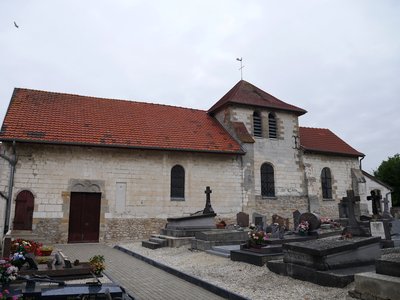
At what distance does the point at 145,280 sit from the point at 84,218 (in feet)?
27.8

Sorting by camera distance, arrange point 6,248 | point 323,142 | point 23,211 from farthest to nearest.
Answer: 1. point 323,142
2. point 23,211
3. point 6,248

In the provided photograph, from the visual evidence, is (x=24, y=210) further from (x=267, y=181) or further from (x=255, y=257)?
(x=267, y=181)

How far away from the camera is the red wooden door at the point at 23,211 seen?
13539 mm

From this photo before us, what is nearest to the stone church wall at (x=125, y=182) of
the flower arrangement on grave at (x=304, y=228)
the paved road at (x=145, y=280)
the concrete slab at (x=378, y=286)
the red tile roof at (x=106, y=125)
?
the red tile roof at (x=106, y=125)

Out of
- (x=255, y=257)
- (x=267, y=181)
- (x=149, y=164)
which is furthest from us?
(x=267, y=181)

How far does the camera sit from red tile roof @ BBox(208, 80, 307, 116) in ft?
64.9

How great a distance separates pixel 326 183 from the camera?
829 inches

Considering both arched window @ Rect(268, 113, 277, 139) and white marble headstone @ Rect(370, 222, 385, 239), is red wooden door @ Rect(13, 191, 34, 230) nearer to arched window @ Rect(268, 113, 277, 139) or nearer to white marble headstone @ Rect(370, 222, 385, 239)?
white marble headstone @ Rect(370, 222, 385, 239)

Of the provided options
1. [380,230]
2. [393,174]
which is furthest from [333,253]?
[393,174]

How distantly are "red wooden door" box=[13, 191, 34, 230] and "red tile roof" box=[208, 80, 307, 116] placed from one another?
1167 cm

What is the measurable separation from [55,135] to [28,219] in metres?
3.82

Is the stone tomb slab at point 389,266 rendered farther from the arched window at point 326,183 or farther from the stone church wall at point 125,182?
the arched window at point 326,183

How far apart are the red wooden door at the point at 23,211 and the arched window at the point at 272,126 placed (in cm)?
1351

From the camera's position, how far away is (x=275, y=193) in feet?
61.8
